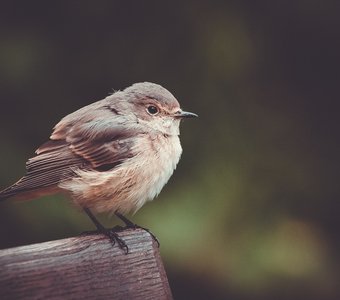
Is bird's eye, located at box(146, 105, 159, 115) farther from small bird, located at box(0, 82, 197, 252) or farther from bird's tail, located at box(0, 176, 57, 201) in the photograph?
bird's tail, located at box(0, 176, 57, 201)

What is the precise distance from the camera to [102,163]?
157 inches

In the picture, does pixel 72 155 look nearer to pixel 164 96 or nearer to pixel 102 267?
pixel 164 96

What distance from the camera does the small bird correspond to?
3881 mm

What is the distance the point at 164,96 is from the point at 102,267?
6.55ft

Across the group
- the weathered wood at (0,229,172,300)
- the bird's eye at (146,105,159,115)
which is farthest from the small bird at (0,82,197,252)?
the weathered wood at (0,229,172,300)

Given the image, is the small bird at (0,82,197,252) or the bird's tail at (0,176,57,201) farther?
the small bird at (0,82,197,252)

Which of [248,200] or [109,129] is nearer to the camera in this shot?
[109,129]

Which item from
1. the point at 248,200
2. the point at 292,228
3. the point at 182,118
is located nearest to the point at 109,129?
the point at 182,118

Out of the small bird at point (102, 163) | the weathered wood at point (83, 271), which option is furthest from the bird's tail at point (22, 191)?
the weathered wood at point (83, 271)

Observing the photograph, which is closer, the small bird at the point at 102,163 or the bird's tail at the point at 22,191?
the bird's tail at the point at 22,191

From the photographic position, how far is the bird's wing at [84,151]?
3914mm

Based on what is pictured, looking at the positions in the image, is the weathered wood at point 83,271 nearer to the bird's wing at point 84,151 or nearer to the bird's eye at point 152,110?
the bird's wing at point 84,151

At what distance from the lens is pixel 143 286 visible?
2.53m

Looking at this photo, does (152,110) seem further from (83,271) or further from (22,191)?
(83,271)
